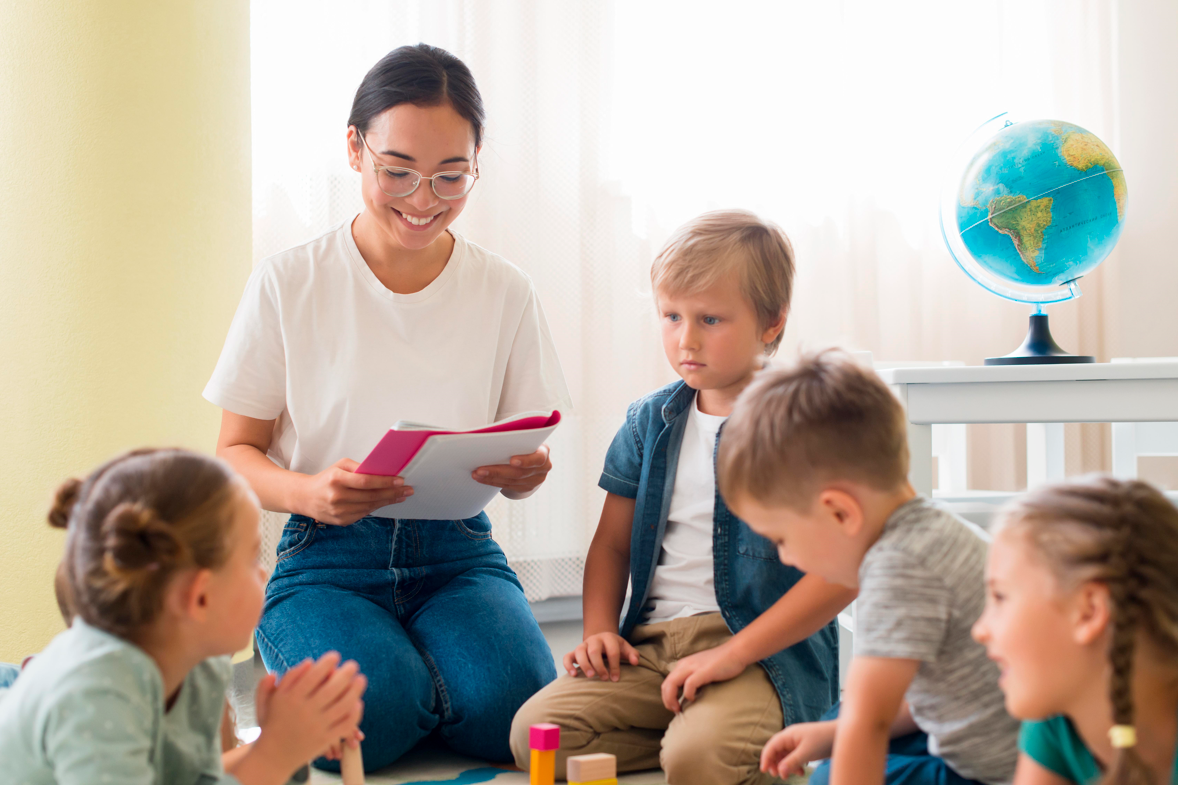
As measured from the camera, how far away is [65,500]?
0.79 meters

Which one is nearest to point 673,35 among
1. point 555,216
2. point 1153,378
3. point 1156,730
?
point 555,216

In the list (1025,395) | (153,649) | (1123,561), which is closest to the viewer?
(1123,561)

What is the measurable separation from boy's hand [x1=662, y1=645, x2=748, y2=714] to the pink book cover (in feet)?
1.15

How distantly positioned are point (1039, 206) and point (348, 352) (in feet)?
3.42

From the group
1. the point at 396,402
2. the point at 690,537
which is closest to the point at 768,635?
the point at 690,537

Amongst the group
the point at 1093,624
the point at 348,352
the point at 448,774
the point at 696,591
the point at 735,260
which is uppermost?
the point at 735,260

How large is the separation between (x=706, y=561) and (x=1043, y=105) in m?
1.86

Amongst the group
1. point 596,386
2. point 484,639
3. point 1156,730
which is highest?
point 596,386

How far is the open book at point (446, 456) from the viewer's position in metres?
1.15

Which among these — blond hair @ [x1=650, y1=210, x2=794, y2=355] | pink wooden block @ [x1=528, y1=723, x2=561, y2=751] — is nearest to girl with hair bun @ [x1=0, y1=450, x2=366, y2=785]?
pink wooden block @ [x1=528, y1=723, x2=561, y2=751]

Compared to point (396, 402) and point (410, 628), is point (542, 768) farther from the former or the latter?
point (396, 402)

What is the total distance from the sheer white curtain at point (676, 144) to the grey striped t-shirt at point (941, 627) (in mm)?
1465

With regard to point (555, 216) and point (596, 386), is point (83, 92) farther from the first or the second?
point (596, 386)

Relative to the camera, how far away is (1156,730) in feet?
2.25
